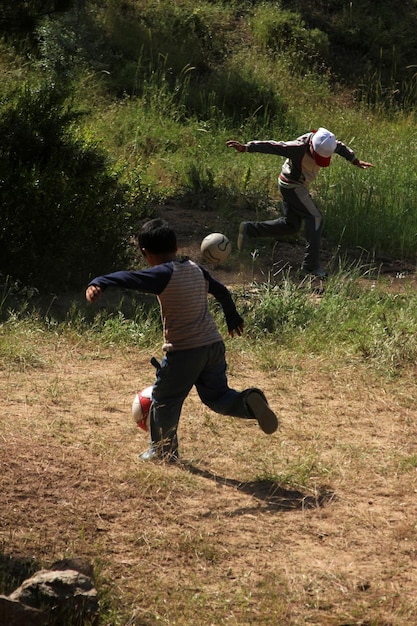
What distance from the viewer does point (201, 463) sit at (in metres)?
5.54

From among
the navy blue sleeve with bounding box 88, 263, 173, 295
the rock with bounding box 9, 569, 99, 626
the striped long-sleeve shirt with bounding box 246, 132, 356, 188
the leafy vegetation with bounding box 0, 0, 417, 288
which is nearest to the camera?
the rock with bounding box 9, 569, 99, 626

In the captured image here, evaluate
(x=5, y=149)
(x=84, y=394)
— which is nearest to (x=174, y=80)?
(x=5, y=149)

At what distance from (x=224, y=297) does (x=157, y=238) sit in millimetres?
509

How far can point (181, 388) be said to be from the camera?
5.37 m

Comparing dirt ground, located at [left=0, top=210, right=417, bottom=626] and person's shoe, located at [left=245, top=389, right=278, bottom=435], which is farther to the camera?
person's shoe, located at [left=245, top=389, right=278, bottom=435]

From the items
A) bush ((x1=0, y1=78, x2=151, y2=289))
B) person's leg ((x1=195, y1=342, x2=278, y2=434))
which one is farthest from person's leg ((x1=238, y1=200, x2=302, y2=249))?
person's leg ((x1=195, y1=342, x2=278, y2=434))

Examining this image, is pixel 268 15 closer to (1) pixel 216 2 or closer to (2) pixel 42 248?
(1) pixel 216 2

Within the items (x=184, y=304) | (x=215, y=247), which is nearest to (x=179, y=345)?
(x=184, y=304)

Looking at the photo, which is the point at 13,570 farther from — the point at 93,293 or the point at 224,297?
the point at 224,297

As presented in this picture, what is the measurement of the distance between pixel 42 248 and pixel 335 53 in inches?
429

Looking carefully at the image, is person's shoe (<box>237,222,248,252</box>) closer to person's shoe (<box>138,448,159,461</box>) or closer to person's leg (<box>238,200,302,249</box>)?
person's leg (<box>238,200,302,249</box>)

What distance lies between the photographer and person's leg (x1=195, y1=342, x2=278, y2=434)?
532 cm

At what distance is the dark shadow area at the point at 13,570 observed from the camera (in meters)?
4.10

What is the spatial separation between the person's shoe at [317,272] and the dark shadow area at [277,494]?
4.28 meters
